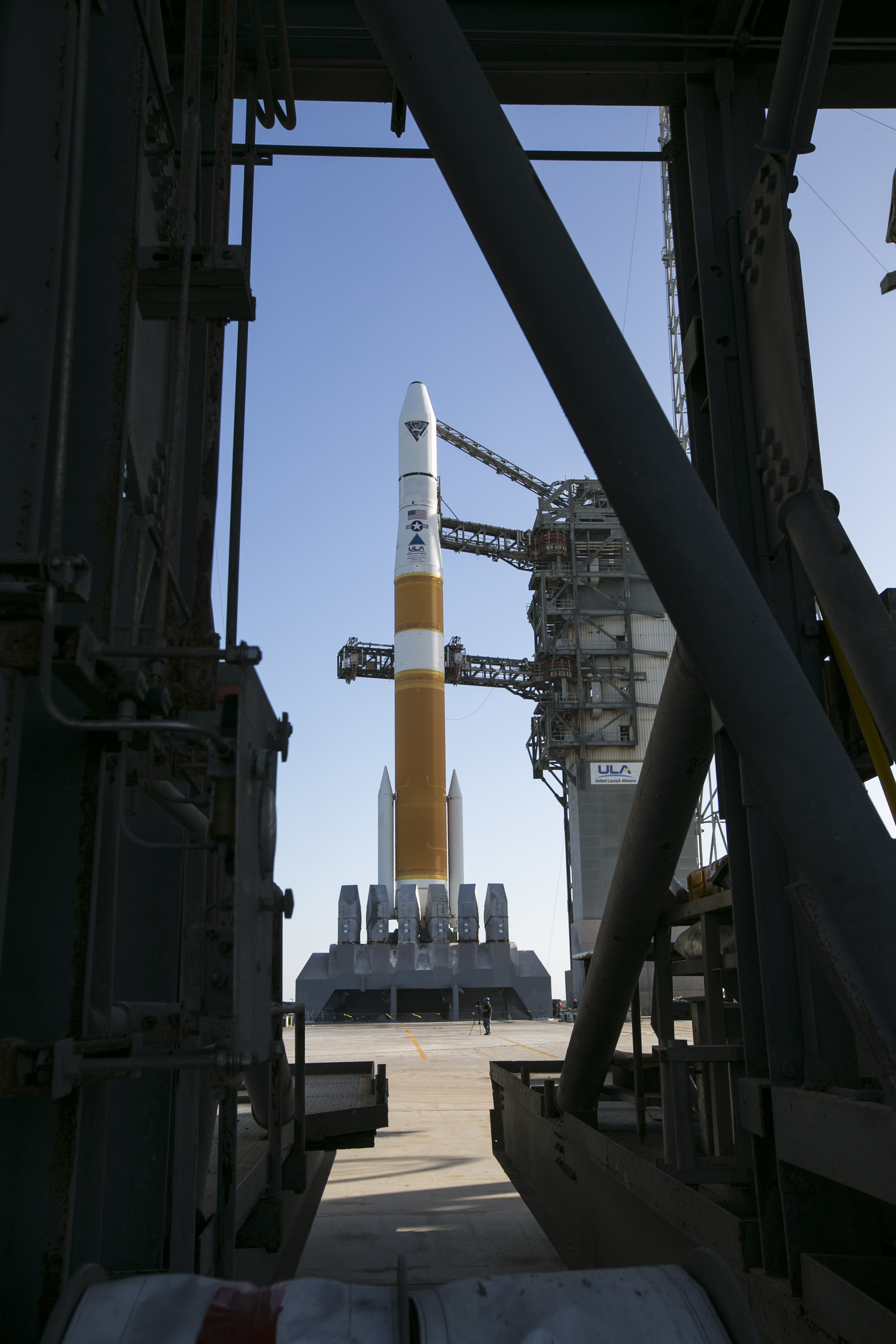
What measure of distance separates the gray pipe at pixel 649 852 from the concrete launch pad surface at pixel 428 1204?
121 centimetres

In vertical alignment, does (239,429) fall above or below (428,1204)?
above

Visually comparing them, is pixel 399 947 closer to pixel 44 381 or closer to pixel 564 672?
pixel 564 672

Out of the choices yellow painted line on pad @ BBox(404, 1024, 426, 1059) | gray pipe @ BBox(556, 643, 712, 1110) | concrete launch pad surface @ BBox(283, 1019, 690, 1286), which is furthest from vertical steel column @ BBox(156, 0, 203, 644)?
yellow painted line on pad @ BBox(404, 1024, 426, 1059)

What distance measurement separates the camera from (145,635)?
2.92m

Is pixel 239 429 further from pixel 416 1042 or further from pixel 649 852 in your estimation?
pixel 416 1042

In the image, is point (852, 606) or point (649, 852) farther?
point (649, 852)

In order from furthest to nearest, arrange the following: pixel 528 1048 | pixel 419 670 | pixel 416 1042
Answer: pixel 419 670 < pixel 416 1042 < pixel 528 1048

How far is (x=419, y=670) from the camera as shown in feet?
98.3

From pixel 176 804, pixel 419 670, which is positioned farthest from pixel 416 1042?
pixel 176 804

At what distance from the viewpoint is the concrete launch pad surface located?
5.91m

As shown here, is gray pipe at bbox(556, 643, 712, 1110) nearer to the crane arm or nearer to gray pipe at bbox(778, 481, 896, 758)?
gray pipe at bbox(778, 481, 896, 758)

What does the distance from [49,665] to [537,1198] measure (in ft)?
18.5

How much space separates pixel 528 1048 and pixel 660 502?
19.3m

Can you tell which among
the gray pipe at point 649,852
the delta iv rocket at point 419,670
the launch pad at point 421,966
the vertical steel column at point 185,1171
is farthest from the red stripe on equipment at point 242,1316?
the launch pad at point 421,966
